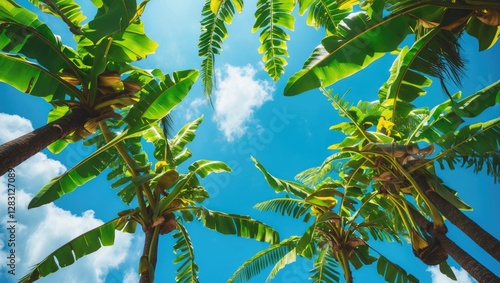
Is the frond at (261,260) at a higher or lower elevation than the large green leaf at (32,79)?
lower

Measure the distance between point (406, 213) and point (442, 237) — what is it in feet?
3.33

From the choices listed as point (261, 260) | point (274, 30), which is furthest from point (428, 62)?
point (261, 260)

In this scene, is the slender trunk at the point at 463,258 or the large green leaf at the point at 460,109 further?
the large green leaf at the point at 460,109

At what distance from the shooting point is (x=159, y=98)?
5051 millimetres

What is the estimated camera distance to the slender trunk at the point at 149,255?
439cm

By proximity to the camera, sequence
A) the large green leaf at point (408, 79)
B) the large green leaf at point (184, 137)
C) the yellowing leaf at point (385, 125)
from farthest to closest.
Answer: the large green leaf at point (184, 137)
the yellowing leaf at point (385, 125)
the large green leaf at point (408, 79)

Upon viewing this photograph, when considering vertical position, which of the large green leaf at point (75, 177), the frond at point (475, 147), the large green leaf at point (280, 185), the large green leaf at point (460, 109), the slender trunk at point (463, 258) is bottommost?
the slender trunk at point (463, 258)

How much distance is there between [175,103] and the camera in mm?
5121

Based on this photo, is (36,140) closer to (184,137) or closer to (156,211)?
(156,211)

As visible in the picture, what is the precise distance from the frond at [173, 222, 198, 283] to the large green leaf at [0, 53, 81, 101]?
294 cm

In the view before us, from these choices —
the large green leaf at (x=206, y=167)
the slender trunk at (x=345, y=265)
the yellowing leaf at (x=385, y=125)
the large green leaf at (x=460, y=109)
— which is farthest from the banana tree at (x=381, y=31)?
the slender trunk at (x=345, y=265)

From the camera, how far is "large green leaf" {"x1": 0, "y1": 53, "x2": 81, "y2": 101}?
461 centimetres

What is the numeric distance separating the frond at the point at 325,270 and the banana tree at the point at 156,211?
1538 mm

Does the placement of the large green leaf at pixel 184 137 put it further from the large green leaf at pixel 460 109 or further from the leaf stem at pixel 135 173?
the large green leaf at pixel 460 109
